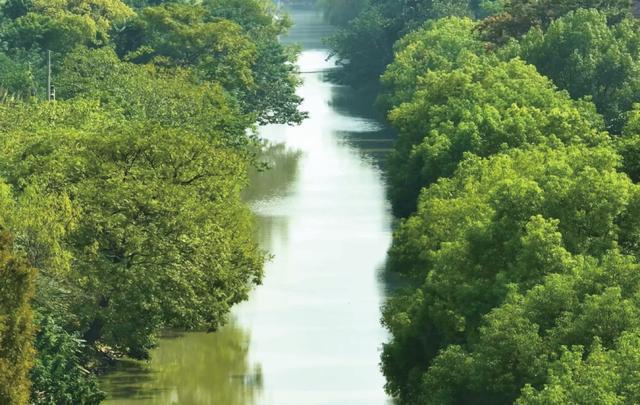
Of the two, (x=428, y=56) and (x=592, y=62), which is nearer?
(x=592, y=62)

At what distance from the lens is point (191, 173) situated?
68812 millimetres

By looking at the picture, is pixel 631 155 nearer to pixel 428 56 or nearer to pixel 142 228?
pixel 142 228

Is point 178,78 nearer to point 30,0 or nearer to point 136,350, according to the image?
point 30,0

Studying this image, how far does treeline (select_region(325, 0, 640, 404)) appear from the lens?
151 feet

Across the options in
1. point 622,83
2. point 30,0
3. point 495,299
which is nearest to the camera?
point 495,299

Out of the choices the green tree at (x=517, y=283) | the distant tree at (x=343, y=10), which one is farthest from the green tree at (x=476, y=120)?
the distant tree at (x=343, y=10)

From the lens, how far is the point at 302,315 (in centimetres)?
7544

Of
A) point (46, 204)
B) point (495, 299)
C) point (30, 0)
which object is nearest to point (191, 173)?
point (46, 204)

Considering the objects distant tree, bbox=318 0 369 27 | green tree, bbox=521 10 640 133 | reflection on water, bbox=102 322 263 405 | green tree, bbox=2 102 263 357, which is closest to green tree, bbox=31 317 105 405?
green tree, bbox=2 102 263 357

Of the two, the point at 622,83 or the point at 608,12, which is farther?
the point at 608,12

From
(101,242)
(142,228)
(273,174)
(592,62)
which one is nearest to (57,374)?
(101,242)

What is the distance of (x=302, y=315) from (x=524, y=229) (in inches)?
905

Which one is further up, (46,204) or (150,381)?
(46,204)

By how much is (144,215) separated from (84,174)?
3011mm
